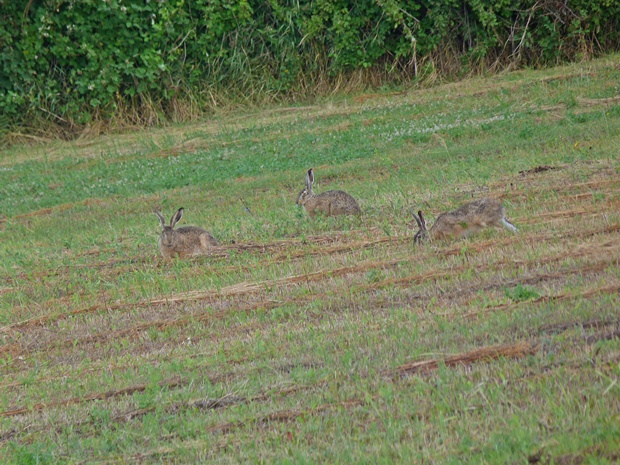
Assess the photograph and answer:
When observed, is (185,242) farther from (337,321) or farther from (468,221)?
(337,321)

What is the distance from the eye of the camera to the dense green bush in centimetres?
2459

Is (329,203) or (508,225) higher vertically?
(508,225)

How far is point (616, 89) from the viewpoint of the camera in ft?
63.9

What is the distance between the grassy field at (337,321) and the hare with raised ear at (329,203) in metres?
0.22

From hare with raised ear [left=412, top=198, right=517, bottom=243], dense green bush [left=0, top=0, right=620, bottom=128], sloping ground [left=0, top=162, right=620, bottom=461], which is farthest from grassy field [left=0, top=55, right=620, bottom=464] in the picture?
dense green bush [left=0, top=0, right=620, bottom=128]

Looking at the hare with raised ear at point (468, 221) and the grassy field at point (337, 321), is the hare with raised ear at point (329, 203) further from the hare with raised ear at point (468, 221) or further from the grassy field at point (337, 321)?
the hare with raised ear at point (468, 221)

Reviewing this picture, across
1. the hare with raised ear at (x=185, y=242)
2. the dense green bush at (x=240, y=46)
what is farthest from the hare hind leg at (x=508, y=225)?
the dense green bush at (x=240, y=46)

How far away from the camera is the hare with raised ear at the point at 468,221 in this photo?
9867 millimetres

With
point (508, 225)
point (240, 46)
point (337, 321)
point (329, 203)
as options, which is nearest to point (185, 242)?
point (329, 203)

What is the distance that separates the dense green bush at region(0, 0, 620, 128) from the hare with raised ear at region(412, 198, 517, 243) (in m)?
15.2

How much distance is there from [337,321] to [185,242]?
4.15 m

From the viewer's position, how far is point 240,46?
25.8 m

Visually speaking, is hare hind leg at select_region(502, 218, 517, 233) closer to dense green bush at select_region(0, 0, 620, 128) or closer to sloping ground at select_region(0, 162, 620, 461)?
sloping ground at select_region(0, 162, 620, 461)

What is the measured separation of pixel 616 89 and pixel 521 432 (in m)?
15.8
